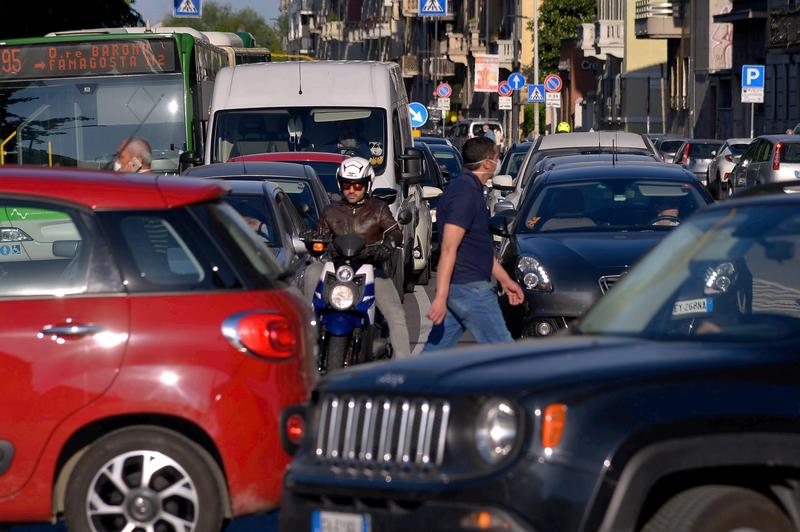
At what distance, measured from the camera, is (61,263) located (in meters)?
7.79

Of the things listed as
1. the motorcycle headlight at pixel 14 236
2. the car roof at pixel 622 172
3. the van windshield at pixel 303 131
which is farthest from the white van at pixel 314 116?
the motorcycle headlight at pixel 14 236

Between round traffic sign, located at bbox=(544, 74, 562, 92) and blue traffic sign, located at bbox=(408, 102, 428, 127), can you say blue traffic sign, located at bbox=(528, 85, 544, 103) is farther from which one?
blue traffic sign, located at bbox=(408, 102, 428, 127)

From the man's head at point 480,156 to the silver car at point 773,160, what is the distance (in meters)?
24.7

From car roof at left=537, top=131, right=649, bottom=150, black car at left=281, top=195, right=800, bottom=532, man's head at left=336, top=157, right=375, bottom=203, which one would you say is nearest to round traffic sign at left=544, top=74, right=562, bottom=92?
car roof at left=537, top=131, right=649, bottom=150

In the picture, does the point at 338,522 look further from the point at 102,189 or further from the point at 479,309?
the point at 479,309

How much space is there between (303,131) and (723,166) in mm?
26423

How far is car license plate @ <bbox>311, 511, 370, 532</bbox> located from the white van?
13.7 meters

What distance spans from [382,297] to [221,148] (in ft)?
28.0

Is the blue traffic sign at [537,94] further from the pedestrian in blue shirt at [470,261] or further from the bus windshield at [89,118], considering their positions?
the pedestrian in blue shirt at [470,261]

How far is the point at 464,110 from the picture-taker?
11731 cm

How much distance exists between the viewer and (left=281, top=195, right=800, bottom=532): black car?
505 cm

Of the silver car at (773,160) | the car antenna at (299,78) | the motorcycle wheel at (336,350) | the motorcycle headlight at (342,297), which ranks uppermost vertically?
the car antenna at (299,78)

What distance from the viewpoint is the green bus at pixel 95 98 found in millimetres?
20188

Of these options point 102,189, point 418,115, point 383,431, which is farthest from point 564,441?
point 418,115
